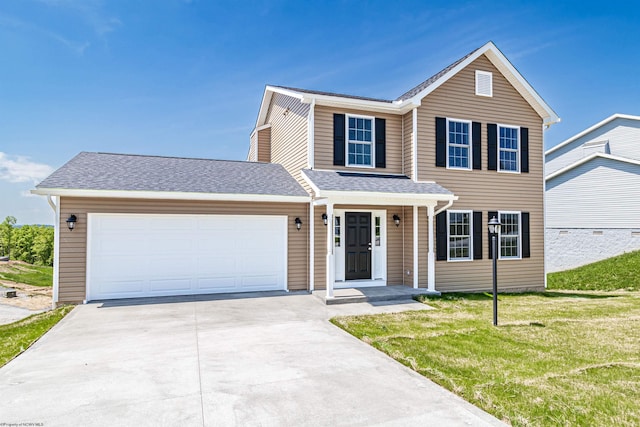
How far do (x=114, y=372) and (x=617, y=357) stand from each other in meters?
6.95

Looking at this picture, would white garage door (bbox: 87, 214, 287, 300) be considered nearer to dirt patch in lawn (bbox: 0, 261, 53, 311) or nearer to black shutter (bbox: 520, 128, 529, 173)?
dirt patch in lawn (bbox: 0, 261, 53, 311)

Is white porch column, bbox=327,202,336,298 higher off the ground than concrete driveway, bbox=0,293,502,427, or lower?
higher

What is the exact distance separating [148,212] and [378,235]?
6348mm

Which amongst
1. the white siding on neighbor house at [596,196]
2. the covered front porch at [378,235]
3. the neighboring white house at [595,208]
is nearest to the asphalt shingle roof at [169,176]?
the covered front porch at [378,235]

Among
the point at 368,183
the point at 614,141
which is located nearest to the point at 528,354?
the point at 368,183

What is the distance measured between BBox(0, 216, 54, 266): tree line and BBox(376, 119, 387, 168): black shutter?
59.8 ft

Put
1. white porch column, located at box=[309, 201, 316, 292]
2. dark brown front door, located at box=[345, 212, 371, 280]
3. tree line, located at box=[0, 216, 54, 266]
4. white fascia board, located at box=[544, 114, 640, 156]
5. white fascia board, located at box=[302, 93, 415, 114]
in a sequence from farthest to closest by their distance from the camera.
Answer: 1. white fascia board, located at box=[544, 114, 640, 156]
2. tree line, located at box=[0, 216, 54, 266]
3. dark brown front door, located at box=[345, 212, 371, 280]
4. white porch column, located at box=[309, 201, 316, 292]
5. white fascia board, located at box=[302, 93, 415, 114]

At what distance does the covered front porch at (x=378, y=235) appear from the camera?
31.9 feet

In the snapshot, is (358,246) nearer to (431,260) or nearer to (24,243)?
(431,260)

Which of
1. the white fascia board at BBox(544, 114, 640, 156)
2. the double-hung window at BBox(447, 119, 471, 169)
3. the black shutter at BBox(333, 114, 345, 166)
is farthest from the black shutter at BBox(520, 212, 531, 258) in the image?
the white fascia board at BBox(544, 114, 640, 156)

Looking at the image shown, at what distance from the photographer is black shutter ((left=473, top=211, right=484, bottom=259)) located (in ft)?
36.5

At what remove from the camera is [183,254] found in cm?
946

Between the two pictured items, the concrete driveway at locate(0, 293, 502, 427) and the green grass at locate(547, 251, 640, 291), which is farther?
the green grass at locate(547, 251, 640, 291)

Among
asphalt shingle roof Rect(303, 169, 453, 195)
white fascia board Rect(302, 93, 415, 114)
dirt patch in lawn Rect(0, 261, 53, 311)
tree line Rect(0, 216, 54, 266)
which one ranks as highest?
white fascia board Rect(302, 93, 415, 114)
